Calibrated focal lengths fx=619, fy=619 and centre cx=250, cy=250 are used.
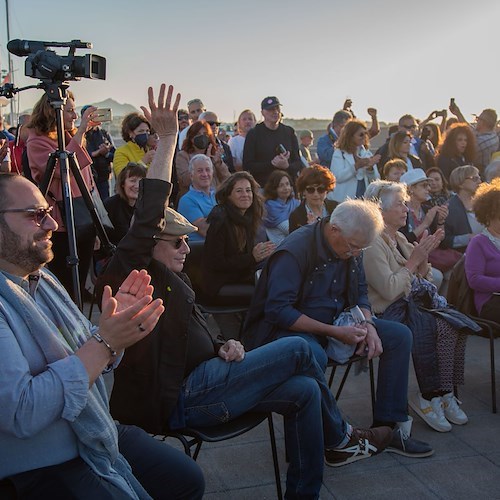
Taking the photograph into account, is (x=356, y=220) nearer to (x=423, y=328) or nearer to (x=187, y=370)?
(x=423, y=328)

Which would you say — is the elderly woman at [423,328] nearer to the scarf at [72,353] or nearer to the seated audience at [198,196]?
the seated audience at [198,196]

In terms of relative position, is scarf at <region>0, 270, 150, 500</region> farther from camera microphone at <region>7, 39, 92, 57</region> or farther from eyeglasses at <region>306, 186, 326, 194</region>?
eyeglasses at <region>306, 186, 326, 194</region>

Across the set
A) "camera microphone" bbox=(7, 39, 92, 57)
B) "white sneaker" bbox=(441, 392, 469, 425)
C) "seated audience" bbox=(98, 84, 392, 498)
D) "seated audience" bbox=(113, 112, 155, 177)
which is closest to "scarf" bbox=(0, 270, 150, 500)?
"seated audience" bbox=(98, 84, 392, 498)

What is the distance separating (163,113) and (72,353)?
1.18 m

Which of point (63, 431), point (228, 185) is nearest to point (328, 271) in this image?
point (228, 185)

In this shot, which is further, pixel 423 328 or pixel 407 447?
pixel 423 328

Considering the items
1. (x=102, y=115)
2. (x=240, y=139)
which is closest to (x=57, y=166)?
(x=102, y=115)

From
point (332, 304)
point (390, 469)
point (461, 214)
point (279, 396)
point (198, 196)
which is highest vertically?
point (198, 196)

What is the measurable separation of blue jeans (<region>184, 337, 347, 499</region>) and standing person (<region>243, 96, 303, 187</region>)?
4.07 m

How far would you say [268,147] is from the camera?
6.66 m

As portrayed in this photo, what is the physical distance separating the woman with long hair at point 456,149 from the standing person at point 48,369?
638cm

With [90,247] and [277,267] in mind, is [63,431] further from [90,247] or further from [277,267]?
[90,247]

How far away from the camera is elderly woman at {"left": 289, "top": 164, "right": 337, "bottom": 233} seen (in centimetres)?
502

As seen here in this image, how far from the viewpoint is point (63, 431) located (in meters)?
1.74
